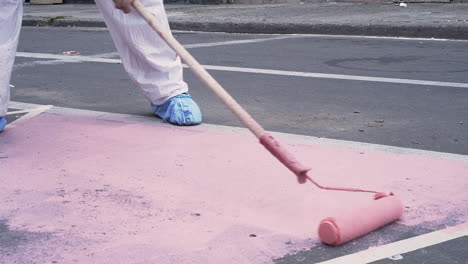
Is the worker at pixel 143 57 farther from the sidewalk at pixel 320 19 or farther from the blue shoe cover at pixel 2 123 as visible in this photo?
the sidewalk at pixel 320 19

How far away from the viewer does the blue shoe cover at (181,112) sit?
4496mm

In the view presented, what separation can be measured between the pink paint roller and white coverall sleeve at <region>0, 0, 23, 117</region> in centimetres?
171

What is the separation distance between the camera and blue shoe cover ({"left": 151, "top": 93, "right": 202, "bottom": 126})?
14.8 feet

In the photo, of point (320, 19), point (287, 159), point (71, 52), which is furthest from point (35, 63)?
point (287, 159)

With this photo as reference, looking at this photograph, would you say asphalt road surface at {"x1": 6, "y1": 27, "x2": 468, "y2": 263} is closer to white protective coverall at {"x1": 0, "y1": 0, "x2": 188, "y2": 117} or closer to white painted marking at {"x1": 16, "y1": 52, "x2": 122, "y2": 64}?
white painted marking at {"x1": 16, "y1": 52, "x2": 122, "y2": 64}

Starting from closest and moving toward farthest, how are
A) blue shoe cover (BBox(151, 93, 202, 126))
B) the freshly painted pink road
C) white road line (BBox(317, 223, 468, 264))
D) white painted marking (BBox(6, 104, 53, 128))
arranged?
1. white road line (BBox(317, 223, 468, 264))
2. the freshly painted pink road
3. blue shoe cover (BBox(151, 93, 202, 126))
4. white painted marking (BBox(6, 104, 53, 128))

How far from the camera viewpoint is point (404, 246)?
8.70ft

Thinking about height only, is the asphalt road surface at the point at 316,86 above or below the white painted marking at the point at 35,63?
above

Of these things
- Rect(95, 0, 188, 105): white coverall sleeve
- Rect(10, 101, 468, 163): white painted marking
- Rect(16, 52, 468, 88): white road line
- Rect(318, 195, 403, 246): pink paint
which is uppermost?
Rect(95, 0, 188, 105): white coverall sleeve

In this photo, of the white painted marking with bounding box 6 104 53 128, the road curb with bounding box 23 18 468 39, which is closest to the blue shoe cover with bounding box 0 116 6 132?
the white painted marking with bounding box 6 104 53 128

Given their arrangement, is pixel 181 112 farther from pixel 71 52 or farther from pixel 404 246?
pixel 71 52

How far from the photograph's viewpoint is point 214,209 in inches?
120

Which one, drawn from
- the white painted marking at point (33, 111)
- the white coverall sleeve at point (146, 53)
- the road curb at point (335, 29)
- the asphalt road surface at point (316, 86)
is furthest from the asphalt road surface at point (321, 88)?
the road curb at point (335, 29)

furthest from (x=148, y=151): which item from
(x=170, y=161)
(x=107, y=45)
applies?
(x=107, y=45)
